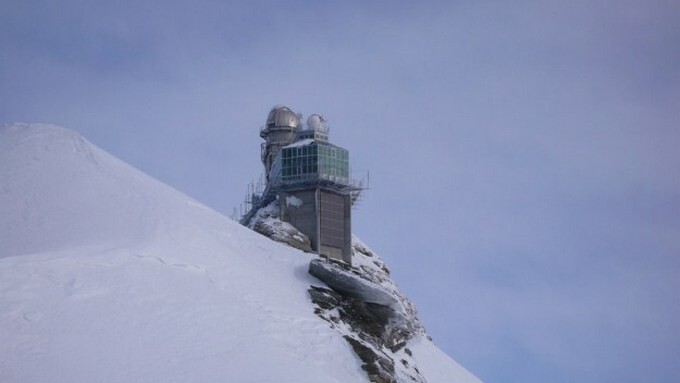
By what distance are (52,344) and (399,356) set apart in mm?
20775

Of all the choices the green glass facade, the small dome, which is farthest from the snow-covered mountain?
the small dome

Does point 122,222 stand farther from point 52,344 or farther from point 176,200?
point 52,344

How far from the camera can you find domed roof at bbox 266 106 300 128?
95.4 m

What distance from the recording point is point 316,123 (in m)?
90.5

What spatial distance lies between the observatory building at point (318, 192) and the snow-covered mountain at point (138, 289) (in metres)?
26.4

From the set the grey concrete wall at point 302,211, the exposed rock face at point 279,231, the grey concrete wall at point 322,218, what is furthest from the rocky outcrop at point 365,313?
the grey concrete wall at point 302,211

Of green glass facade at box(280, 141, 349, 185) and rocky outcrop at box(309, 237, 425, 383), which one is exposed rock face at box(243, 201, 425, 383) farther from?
green glass facade at box(280, 141, 349, 185)

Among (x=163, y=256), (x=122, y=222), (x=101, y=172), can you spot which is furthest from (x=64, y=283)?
(x=101, y=172)

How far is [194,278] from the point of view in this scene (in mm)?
41219

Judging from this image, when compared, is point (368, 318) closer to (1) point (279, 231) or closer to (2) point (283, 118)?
(1) point (279, 231)

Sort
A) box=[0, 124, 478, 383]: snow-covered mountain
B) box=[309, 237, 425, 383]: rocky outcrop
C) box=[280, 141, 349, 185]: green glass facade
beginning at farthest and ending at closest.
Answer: box=[280, 141, 349, 185]: green glass facade, box=[309, 237, 425, 383]: rocky outcrop, box=[0, 124, 478, 383]: snow-covered mountain

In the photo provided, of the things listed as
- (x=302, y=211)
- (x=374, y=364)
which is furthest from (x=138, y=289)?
(x=302, y=211)

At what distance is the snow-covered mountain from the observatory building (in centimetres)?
2636

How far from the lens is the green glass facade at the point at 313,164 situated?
8156 cm
